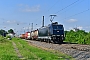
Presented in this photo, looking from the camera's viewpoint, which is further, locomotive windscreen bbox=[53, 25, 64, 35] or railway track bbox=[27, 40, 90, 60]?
locomotive windscreen bbox=[53, 25, 64, 35]

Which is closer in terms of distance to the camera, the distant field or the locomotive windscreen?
the distant field

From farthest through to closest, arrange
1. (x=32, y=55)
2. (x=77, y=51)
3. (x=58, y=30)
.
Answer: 1. (x=58, y=30)
2. (x=77, y=51)
3. (x=32, y=55)

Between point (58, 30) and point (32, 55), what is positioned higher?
point (58, 30)

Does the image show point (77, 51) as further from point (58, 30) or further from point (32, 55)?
point (58, 30)

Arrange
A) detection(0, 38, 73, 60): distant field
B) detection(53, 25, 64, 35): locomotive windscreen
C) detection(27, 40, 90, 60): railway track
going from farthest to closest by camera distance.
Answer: detection(53, 25, 64, 35): locomotive windscreen → detection(27, 40, 90, 60): railway track → detection(0, 38, 73, 60): distant field

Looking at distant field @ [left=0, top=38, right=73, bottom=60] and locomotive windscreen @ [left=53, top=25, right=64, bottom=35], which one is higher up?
locomotive windscreen @ [left=53, top=25, right=64, bottom=35]

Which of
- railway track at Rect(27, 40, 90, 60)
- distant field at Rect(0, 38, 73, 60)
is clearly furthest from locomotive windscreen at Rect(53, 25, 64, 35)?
distant field at Rect(0, 38, 73, 60)

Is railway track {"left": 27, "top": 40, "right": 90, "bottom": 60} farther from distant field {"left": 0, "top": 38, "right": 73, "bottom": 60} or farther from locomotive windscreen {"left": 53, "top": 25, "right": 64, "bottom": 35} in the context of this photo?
locomotive windscreen {"left": 53, "top": 25, "right": 64, "bottom": 35}

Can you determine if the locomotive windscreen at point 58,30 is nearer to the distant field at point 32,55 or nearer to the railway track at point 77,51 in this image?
the railway track at point 77,51

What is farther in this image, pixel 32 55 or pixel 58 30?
pixel 58 30

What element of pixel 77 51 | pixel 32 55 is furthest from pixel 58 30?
pixel 32 55

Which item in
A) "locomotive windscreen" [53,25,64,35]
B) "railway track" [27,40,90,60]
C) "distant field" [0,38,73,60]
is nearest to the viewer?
"distant field" [0,38,73,60]

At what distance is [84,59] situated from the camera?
1596 cm

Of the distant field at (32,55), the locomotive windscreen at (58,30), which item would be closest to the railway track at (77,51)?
the distant field at (32,55)
